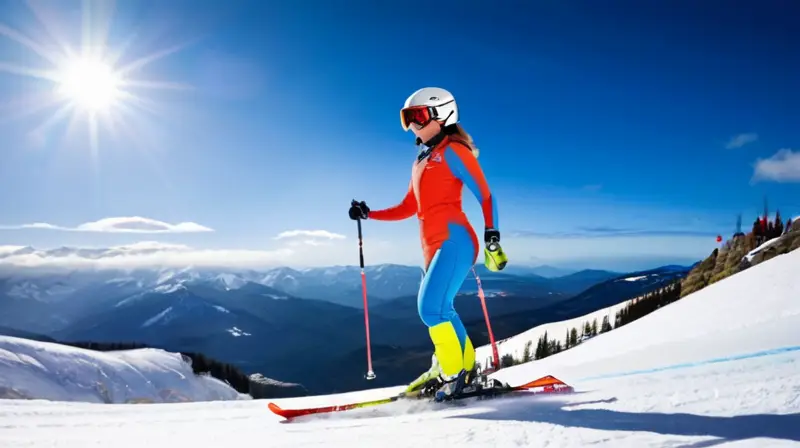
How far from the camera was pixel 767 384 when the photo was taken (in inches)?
102

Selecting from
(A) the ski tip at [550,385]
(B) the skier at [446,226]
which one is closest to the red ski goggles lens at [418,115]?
(B) the skier at [446,226]

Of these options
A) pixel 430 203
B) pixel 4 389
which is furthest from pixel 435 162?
pixel 4 389

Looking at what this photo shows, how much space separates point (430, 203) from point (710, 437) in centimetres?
253

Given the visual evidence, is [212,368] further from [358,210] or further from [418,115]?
[418,115]

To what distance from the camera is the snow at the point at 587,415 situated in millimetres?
2166

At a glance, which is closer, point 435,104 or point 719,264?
point 435,104

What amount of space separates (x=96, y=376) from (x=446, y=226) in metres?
72.1

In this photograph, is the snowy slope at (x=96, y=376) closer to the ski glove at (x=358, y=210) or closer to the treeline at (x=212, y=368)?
the treeline at (x=212, y=368)

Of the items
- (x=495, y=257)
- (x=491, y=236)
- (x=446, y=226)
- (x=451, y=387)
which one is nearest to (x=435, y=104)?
(x=446, y=226)

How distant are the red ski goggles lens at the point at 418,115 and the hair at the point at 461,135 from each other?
21 cm

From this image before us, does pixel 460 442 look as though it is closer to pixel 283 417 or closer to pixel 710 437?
pixel 710 437

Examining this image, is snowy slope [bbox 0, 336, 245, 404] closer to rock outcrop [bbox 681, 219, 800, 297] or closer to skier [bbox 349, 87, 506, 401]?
skier [bbox 349, 87, 506, 401]

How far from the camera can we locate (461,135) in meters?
4.11

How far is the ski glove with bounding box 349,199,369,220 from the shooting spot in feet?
15.4
